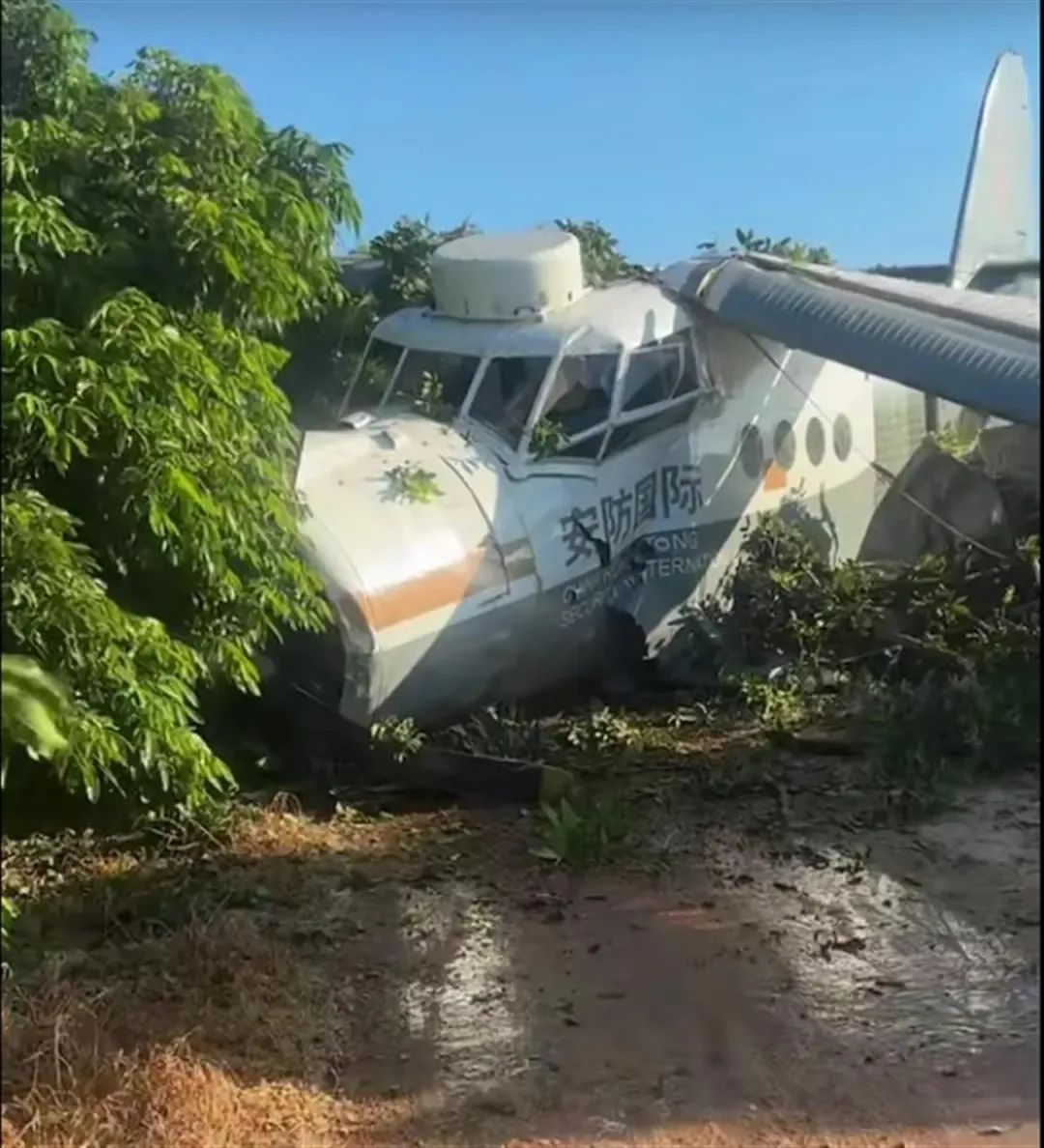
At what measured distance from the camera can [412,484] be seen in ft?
25.1

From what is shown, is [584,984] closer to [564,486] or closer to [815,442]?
[564,486]

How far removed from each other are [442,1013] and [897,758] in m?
2.80

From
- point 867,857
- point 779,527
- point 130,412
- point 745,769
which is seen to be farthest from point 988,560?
point 130,412

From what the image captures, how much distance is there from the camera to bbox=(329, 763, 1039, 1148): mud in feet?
15.2

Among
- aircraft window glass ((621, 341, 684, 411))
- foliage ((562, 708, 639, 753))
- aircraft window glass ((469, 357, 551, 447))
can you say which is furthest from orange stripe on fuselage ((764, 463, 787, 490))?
foliage ((562, 708, 639, 753))

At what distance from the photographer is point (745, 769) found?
7.59 meters

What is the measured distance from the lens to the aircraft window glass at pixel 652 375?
859 centimetres

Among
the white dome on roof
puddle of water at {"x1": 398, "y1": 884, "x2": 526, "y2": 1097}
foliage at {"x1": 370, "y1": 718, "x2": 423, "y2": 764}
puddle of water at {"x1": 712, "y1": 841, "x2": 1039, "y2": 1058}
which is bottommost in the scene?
puddle of water at {"x1": 398, "y1": 884, "x2": 526, "y2": 1097}

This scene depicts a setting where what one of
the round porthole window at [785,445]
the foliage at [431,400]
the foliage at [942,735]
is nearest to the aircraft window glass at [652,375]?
the round porthole window at [785,445]

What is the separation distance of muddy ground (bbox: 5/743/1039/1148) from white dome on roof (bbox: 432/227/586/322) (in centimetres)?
285

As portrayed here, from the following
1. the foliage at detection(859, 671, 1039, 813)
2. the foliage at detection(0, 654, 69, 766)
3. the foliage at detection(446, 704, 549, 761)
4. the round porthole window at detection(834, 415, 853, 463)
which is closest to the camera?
the foliage at detection(0, 654, 69, 766)

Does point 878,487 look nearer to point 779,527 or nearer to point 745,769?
point 779,527

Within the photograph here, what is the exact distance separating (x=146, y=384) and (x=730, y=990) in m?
2.96

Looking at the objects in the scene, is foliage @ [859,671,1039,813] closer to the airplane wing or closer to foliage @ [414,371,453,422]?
the airplane wing
